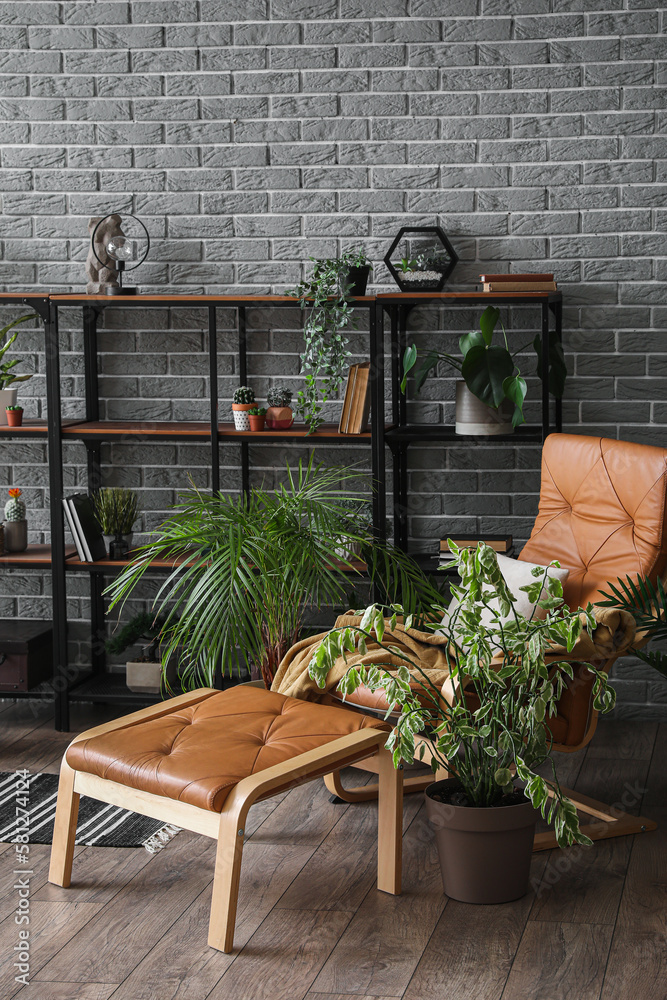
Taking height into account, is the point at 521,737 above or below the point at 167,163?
below

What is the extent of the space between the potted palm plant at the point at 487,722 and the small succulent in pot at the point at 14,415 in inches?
70.0

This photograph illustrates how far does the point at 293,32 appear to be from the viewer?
3.65m

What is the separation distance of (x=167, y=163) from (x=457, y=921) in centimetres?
273

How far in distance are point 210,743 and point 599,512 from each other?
52.9 inches

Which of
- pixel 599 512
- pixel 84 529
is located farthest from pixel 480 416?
pixel 84 529

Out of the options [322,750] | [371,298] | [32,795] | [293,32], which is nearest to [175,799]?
[322,750]

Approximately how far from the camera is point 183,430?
3.57 meters

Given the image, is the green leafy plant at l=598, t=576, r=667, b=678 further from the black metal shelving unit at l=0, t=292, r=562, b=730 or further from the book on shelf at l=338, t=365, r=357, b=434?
the book on shelf at l=338, t=365, r=357, b=434

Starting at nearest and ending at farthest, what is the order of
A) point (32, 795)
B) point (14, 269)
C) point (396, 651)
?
point (396, 651) → point (32, 795) → point (14, 269)

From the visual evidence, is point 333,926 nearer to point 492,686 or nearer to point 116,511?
point 492,686

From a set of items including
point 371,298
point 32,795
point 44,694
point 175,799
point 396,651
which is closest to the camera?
point 175,799

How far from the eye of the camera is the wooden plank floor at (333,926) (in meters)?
2.10

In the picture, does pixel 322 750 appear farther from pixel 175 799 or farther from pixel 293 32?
pixel 293 32

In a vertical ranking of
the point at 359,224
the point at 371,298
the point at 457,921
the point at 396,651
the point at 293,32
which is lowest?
the point at 457,921
